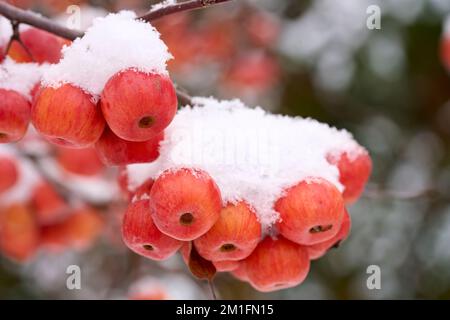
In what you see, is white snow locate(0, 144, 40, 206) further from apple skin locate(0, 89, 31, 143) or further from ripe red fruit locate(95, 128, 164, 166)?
ripe red fruit locate(95, 128, 164, 166)

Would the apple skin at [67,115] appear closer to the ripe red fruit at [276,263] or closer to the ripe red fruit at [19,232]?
the ripe red fruit at [276,263]

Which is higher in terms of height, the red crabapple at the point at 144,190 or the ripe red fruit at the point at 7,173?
the red crabapple at the point at 144,190

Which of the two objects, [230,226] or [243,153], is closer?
[230,226]

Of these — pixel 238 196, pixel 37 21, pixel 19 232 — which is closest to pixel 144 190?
pixel 238 196

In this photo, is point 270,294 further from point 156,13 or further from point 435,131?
point 156,13

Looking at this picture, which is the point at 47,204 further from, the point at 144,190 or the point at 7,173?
the point at 144,190

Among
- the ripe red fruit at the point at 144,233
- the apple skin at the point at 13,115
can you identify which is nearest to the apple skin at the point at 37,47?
the apple skin at the point at 13,115
